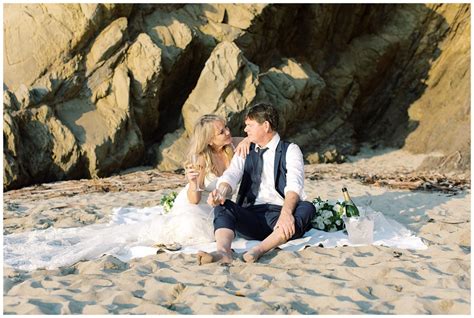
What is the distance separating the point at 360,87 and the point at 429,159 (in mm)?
6098

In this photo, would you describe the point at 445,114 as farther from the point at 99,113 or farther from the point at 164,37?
the point at 99,113

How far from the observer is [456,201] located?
8477mm

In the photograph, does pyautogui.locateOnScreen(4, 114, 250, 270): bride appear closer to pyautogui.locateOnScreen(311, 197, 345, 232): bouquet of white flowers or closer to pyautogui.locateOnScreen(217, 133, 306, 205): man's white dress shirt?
pyautogui.locateOnScreen(217, 133, 306, 205): man's white dress shirt

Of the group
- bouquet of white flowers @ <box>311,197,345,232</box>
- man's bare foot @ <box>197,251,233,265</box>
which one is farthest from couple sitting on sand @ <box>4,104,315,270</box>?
bouquet of white flowers @ <box>311,197,345,232</box>

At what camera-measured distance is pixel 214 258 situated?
4.68 metres

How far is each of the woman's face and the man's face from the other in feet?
1.09

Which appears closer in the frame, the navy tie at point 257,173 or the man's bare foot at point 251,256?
the man's bare foot at point 251,256

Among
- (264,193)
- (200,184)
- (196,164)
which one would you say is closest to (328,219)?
(264,193)

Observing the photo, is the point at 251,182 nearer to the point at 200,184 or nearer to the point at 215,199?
the point at 200,184

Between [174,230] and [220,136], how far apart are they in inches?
44.4

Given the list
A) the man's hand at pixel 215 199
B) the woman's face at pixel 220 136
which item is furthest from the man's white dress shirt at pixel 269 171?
the man's hand at pixel 215 199

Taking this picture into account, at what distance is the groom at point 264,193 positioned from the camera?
5.09m

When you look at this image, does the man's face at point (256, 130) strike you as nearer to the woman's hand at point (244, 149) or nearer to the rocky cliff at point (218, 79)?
the woman's hand at point (244, 149)

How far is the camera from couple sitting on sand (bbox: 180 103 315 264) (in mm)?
5199
